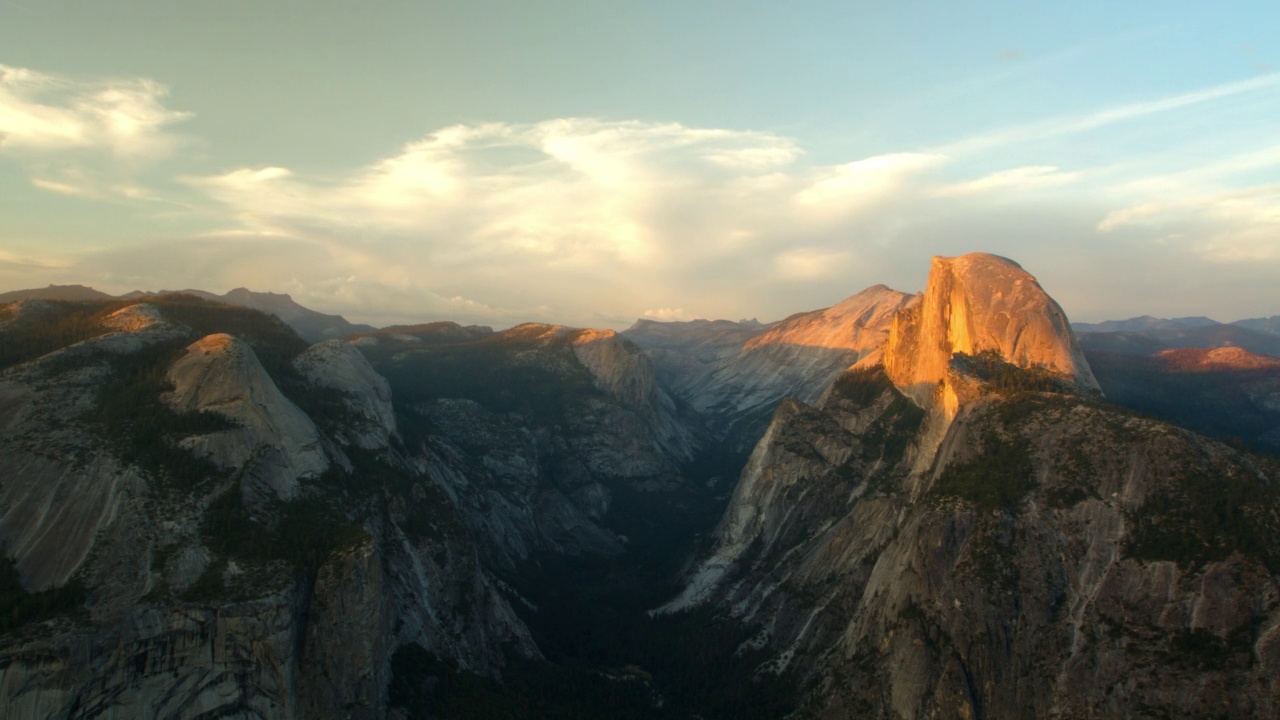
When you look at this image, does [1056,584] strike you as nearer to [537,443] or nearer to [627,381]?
[537,443]

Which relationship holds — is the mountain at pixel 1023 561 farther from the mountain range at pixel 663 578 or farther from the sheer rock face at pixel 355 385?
the sheer rock face at pixel 355 385

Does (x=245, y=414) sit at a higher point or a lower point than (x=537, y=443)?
higher

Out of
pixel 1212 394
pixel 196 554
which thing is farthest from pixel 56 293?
pixel 1212 394

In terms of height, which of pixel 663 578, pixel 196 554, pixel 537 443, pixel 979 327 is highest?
pixel 979 327

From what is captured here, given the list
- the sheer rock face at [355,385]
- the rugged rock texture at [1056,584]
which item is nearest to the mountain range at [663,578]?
the rugged rock texture at [1056,584]

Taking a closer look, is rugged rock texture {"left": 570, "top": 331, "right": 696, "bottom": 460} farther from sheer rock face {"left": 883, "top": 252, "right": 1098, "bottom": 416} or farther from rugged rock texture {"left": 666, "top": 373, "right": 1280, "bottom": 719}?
rugged rock texture {"left": 666, "top": 373, "right": 1280, "bottom": 719}

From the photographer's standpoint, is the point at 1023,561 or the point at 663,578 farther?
the point at 663,578
